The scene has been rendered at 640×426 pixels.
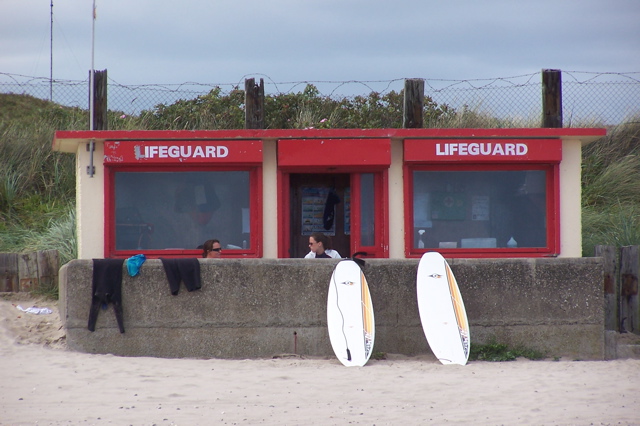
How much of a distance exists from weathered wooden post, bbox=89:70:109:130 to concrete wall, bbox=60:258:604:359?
3.51 metres

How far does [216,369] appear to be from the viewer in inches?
314

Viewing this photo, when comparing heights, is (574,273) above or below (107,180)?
below

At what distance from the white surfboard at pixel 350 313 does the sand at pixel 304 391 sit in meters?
0.20

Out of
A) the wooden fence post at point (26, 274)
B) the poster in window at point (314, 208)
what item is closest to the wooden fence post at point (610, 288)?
the poster in window at point (314, 208)

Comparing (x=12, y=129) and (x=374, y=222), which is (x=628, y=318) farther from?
(x=12, y=129)

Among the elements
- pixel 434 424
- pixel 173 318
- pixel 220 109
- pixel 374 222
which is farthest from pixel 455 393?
pixel 220 109

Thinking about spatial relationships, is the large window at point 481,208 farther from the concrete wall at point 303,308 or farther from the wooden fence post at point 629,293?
the concrete wall at point 303,308

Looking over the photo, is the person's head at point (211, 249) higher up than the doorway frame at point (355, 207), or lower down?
lower down

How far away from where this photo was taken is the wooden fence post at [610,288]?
33.7 ft

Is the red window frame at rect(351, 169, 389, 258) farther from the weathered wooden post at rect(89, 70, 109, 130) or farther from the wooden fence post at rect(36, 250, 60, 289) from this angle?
the wooden fence post at rect(36, 250, 60, 289)

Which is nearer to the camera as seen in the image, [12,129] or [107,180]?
[107,180]

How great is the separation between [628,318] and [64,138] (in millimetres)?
7588

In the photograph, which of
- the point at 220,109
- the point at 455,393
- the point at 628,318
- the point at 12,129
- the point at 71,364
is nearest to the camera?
the point at 455,393

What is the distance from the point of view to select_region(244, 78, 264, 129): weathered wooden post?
37.5 ft
